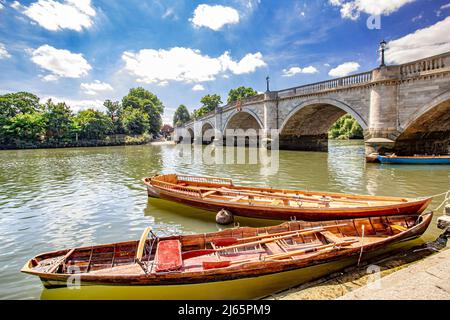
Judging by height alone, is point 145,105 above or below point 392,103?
above

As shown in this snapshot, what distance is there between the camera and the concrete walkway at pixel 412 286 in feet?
10.6

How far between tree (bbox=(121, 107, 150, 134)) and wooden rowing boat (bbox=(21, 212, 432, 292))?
68.2 m

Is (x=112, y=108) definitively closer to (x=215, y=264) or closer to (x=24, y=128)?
(x=24, y=128)

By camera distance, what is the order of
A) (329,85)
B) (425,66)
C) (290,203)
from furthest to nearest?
(329,85) < (425,66) < (290,203)

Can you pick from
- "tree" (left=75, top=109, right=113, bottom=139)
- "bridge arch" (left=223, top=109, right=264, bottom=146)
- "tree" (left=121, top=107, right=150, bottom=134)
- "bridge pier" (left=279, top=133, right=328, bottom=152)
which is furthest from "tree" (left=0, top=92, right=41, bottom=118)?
Result: "bridge pier" (left=279, top=133, right=328, bottom=152)

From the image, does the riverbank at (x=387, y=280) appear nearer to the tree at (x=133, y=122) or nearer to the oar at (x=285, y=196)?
the oar at (x=285, y=196)

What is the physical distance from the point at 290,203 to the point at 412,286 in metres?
4.91

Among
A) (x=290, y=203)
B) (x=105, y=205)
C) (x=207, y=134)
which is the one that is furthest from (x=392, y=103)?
(x=207, y=134)

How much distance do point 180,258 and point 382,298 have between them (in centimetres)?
328

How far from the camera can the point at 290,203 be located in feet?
27.2

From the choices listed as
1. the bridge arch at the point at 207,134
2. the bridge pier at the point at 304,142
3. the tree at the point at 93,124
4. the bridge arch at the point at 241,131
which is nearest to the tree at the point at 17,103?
the tree at the point at 93,124

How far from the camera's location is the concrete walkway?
3217 millimetres
